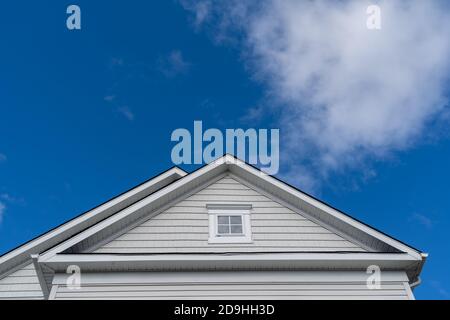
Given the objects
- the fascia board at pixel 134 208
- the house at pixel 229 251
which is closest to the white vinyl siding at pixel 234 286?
the house at pixel 229 251

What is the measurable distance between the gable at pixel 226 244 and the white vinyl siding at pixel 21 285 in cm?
346

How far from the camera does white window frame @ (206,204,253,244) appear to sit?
9906 mm

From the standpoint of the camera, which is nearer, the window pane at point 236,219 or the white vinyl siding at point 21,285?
the window pane at point 236,219

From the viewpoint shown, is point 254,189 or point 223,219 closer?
point 223,219

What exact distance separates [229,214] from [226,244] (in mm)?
851

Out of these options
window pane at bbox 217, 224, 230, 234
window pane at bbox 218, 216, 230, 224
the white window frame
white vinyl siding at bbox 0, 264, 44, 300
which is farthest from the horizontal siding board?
white vinyl siding at bbox 0, 264, 44, 300

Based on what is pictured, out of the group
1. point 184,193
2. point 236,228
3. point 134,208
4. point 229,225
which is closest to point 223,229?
point 229,225

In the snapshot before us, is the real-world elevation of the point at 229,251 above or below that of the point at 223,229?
below

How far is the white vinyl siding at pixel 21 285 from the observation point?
11.6 m

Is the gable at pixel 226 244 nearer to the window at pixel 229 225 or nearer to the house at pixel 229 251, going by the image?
the house at pixel 229 251

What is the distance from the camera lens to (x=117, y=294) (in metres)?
8.95

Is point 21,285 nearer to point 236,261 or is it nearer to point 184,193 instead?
point 184,193

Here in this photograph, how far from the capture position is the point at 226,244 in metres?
9.82
